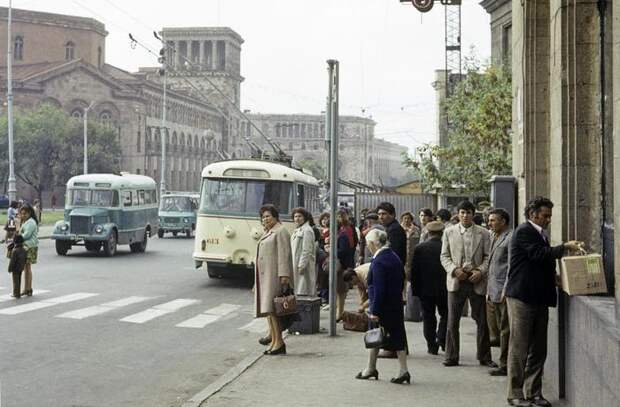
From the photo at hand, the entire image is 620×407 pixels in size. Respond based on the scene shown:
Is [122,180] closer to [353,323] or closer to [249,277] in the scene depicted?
[249,277]

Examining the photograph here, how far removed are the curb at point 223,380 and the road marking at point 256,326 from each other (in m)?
2.61

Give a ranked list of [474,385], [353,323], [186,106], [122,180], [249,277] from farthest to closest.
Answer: [186,106] < [122,180] < [249,277] < [353,323] < [474,385]

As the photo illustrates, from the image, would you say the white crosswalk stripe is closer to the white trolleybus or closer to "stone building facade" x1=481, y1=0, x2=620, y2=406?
the white trolleybus

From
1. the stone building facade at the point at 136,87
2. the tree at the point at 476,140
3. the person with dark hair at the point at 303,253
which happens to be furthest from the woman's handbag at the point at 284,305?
the stone building facade at the point at 136,87

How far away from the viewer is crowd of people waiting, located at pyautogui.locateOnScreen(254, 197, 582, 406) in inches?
323

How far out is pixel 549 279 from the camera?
323 inches

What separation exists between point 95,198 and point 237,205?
10338mm

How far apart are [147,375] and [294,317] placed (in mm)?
2160

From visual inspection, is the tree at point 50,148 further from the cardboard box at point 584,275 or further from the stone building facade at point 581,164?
the cardboard box at point 584,275

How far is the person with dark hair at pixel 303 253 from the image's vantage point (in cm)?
1370

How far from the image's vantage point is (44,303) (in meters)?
16.5

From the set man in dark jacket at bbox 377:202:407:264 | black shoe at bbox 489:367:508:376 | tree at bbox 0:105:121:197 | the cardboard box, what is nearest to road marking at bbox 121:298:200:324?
man in dark jacket at bbox 377:202:407:264

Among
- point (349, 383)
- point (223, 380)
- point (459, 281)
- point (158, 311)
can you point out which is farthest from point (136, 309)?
point (349, 383)

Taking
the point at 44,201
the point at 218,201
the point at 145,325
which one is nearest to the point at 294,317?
the point at 145,325
